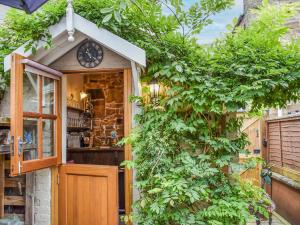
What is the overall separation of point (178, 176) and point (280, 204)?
433 cm

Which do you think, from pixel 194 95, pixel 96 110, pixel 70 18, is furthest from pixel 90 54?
pixel 96 110

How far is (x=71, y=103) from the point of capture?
777 centimetres

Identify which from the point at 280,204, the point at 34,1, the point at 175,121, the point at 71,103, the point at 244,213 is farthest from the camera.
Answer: the point at 71,103

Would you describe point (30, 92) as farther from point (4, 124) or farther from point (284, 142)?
point (284, 142)

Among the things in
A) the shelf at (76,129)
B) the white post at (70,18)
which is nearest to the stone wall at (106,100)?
the shelf at (76,129)

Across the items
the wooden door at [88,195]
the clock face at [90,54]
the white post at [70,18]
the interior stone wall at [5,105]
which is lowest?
the wooden door at [88,195]

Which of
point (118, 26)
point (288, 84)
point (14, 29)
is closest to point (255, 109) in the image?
point (288, 84)

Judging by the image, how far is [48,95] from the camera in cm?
366

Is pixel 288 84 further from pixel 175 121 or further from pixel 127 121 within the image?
pixel 127 121

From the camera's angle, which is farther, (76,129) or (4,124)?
(76,129)

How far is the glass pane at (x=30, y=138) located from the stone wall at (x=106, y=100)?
544 cm

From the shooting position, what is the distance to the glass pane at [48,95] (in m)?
3.58

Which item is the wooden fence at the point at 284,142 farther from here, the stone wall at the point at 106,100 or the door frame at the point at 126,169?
the stone wall at the point at 106,100

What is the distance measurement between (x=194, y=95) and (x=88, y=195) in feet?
5.93
